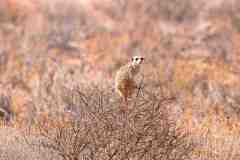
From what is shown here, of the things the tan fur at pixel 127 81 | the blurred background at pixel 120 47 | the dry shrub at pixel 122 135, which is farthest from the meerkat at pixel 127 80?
the blurred background at pixel 120 47

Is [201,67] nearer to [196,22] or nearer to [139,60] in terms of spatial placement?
[196,22]

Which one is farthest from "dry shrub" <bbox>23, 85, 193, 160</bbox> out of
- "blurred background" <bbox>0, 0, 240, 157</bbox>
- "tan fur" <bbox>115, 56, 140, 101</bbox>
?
"blurred background" <bbox>0, 0, 240, 157</bbox>

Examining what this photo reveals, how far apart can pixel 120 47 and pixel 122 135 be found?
53.3ft

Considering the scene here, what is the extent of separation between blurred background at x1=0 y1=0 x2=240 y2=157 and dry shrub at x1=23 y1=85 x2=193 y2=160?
555cm

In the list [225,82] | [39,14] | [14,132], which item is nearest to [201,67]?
[225,82]

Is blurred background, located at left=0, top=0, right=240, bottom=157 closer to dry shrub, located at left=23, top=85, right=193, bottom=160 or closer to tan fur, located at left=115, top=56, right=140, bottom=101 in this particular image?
tan fur, located at left=115, top=56, right=140, bottom=101

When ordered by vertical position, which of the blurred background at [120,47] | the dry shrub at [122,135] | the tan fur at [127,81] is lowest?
the dry shrub at [122,135]

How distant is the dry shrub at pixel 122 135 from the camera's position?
9.20 meters

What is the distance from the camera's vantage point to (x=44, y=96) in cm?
1636

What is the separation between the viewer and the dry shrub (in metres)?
9.20

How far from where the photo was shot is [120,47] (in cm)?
2530

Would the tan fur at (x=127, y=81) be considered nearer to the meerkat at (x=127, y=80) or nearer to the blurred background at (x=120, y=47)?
the meerkat at (x=127, y=80)

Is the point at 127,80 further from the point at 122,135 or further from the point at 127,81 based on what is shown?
the point at 122,135

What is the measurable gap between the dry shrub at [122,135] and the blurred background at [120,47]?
18.2ft
